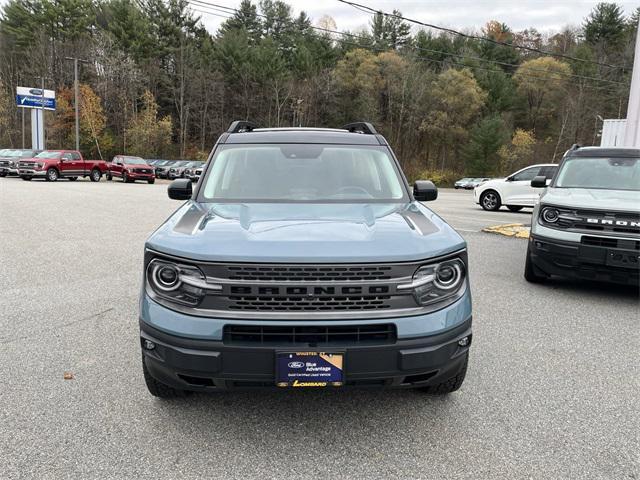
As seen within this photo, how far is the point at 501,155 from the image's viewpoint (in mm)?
62188

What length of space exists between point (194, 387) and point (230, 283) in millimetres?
597

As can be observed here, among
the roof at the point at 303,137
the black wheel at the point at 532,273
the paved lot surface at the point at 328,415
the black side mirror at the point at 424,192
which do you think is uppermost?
the roof at the point at 303,137

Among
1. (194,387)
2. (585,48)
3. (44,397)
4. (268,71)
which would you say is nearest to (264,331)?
(194,387)

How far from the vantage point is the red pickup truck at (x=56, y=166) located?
29000 mm

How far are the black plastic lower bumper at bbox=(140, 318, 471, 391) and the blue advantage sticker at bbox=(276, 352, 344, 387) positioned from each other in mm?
30

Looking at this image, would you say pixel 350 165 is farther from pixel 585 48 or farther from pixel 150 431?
pixel 585 48

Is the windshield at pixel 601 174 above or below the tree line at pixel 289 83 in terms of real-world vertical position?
below

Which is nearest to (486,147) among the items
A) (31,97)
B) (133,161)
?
(133,161)

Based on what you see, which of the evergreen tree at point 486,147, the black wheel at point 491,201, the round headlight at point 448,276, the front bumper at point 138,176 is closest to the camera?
the round headlight at point 448,276

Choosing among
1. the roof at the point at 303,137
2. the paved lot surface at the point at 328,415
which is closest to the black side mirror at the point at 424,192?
the roof at the point at 303,137

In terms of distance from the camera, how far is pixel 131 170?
1286 inches

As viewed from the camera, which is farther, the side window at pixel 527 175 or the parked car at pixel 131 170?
the parked car at pixel 131 170

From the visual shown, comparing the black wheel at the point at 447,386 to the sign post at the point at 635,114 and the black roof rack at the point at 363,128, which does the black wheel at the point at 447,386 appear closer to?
the black roof rack at the point at 363,128

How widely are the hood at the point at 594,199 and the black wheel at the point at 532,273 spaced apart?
31.2 inches
